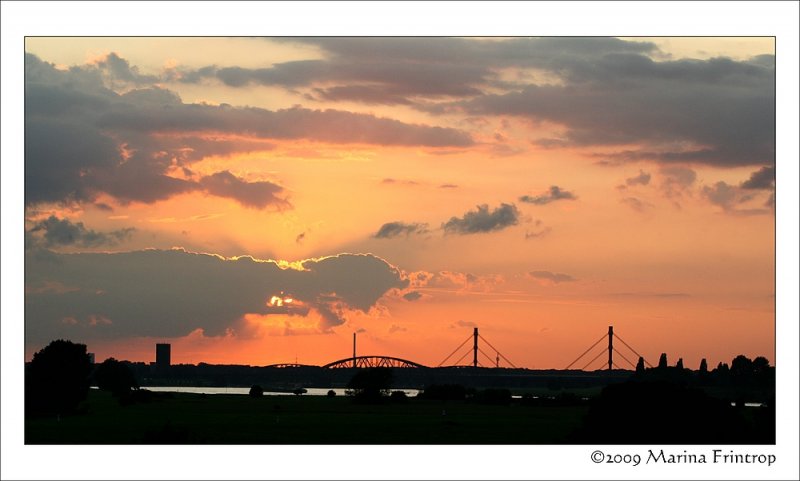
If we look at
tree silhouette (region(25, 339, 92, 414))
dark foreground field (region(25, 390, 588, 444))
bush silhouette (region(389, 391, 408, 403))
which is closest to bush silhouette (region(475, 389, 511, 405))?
bush silhouette (region(389, 391, 408, 403))

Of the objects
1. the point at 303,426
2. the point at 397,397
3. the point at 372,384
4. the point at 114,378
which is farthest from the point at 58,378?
the point at 114,378

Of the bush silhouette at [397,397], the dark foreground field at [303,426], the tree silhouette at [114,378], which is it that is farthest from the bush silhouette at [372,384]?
the tree silhouette at [114,378]

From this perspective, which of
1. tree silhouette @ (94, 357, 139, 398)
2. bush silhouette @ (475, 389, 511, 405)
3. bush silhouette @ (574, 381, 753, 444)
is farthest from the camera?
tree silhouette @ (94, 357, 139, 398)

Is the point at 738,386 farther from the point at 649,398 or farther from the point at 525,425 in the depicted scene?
the point at 649,398

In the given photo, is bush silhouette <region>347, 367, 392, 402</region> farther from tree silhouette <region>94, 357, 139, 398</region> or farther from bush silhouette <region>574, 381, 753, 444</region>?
bush silhouette <region>574, 381, 753, 444</region>

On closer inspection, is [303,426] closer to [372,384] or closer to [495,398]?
[495,398]

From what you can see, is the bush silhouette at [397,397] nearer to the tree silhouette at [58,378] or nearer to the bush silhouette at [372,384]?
the bush silhouette at [372,384]
